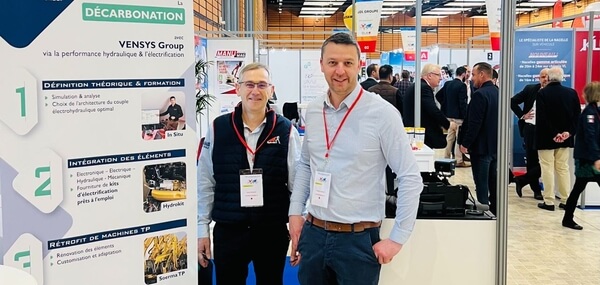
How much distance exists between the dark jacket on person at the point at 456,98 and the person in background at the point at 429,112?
6.99 ft

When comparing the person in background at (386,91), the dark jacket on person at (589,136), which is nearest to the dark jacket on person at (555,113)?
the dark jacket on person at (589,136)

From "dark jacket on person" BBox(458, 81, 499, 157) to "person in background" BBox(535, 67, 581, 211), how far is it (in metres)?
1.09

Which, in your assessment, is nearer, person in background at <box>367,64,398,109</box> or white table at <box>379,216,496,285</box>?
white table at <box>379,216,496,285</box>

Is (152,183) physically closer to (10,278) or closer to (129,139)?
(129,139)

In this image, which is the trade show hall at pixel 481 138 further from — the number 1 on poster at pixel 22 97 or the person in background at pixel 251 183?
the number 1 on poster at pixel 22 97

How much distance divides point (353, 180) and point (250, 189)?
473mm

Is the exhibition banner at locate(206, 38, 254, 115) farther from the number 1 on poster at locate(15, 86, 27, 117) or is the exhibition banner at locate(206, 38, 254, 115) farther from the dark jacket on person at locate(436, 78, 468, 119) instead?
the number 1 on poster at locate(15, 86, 27, 117)

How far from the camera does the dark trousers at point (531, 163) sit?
23.1 feet

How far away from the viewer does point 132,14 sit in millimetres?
1834

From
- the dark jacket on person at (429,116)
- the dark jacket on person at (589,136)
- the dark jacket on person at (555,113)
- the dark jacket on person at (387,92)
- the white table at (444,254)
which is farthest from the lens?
the dark jacket on person at (387,92)

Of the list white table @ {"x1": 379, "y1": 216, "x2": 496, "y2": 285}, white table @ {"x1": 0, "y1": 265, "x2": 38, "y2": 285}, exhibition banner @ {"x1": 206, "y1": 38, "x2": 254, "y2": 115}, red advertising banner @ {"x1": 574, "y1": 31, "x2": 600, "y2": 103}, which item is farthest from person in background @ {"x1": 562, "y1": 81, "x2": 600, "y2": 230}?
white table @ {"x1": 0, "y1": 265, "x2": 38, "y2": 285}

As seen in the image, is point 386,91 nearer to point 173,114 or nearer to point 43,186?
point 173,114

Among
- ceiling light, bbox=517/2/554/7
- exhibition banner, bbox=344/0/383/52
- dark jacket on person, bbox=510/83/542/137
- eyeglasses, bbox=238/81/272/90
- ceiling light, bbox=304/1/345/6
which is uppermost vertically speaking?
ceiling light, bbox=304/1/345/6

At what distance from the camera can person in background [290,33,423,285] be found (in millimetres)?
2074
